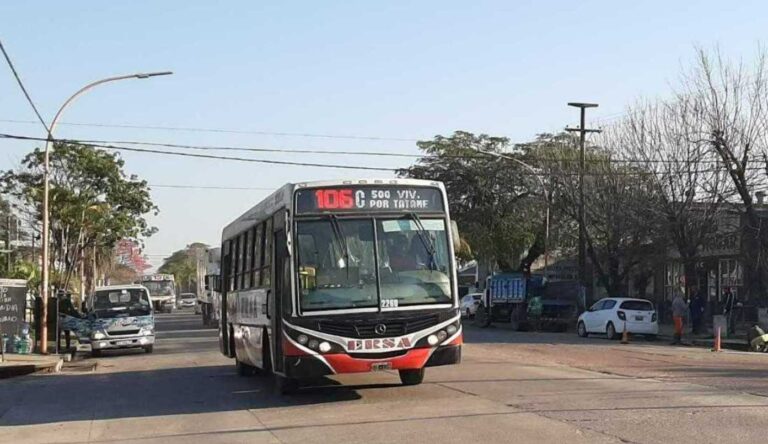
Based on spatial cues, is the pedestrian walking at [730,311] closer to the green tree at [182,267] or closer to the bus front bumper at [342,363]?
the bus front bumper at [342,363]

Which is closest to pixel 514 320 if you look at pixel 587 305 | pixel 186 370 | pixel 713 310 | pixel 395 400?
pixel 587 305

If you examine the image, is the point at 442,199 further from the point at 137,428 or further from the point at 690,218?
the point at 690,218

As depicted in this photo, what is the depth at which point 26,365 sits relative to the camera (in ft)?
81.1

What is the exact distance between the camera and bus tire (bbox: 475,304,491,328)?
4512cm

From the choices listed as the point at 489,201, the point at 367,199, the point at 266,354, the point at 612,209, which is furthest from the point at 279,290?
the point at 489,201

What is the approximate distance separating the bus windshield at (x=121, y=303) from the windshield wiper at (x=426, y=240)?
741 inches

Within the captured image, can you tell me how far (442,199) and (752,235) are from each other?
73.2 ft

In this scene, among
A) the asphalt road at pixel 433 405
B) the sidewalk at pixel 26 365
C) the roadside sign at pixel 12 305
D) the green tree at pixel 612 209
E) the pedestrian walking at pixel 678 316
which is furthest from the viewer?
the green tree at pixel 612 209

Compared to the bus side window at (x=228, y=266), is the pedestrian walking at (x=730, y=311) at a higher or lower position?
lower

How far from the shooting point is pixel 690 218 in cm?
3538

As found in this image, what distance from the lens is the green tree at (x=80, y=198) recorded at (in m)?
44.9

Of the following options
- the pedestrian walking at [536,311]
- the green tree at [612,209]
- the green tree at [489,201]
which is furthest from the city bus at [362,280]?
the green tree at [489,201]

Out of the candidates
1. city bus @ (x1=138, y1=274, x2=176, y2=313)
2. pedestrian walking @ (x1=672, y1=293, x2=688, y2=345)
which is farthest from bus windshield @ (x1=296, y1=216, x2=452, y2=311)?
city bus @ (x1=138, y1=274, x2=176, y2=313)

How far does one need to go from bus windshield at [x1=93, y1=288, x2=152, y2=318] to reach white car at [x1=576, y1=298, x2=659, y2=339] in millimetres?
14916
